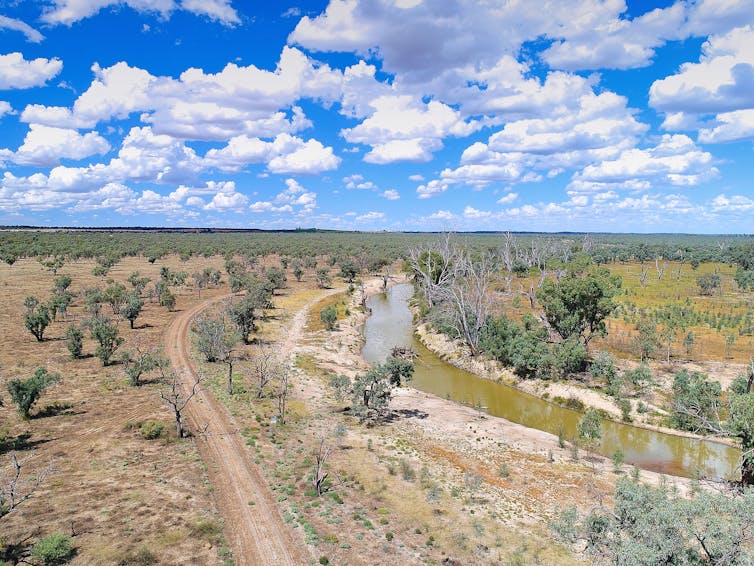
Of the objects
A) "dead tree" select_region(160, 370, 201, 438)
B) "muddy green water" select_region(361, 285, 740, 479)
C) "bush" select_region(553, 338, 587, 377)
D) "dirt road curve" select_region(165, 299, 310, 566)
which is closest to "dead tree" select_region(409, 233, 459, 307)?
"muddy green water" select_region(361, 285, 740, 479)

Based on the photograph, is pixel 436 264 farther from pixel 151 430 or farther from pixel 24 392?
pixel 24 392

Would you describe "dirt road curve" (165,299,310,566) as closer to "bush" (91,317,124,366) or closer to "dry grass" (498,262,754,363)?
"bush" (91,317,124,366)

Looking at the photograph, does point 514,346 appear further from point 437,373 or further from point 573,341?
point 437,373

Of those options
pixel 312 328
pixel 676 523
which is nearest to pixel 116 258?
pixel 312 328

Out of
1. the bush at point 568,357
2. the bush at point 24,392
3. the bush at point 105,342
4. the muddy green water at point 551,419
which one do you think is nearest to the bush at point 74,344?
the bush at point 105,342

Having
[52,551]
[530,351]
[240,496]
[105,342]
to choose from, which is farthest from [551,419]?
[105,342]

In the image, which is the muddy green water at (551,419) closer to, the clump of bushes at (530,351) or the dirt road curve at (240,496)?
the clump of bushes at (530,351)
